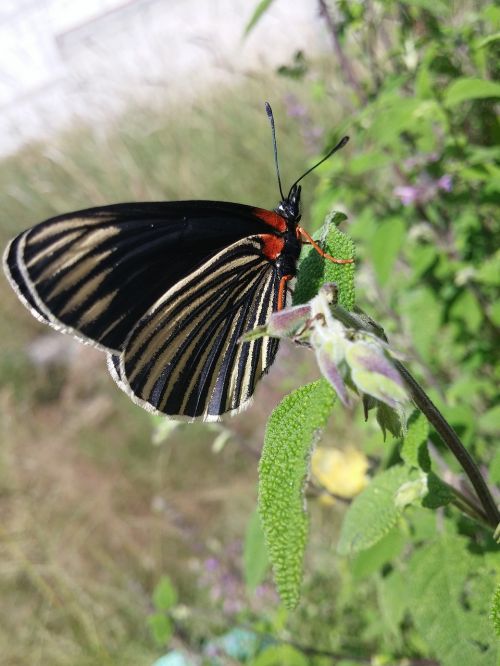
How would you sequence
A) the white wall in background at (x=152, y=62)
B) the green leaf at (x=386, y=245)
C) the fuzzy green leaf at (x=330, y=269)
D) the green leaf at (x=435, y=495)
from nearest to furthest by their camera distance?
the fuzzy green leaf at (x=330, y=269), the green leaf at (x=435, y=495), the green leaf at (x=386, y=245), the white wall in background at (x=152, y=62)

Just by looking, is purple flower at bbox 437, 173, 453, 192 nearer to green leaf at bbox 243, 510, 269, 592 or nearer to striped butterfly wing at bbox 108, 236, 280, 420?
striped butterfly wing at bbox 108, 236, 280, 420

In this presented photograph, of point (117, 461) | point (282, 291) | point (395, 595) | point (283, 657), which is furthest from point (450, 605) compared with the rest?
point (117, 461)

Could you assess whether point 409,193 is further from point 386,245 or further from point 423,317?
point 423,317

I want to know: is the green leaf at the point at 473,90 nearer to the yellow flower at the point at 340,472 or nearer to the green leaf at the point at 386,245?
the green leaf at the point at 386,245

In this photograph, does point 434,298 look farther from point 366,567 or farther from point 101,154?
point 101,154

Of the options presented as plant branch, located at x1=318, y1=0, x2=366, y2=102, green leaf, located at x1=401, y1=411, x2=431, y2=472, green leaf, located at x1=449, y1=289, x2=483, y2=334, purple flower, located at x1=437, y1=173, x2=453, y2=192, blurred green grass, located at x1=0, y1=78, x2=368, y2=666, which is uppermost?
plant branch, located at x1=318, y1=0, x2=366, y2=102

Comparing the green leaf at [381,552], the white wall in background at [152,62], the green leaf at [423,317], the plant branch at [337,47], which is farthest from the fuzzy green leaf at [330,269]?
the white wall in background at [152,62]

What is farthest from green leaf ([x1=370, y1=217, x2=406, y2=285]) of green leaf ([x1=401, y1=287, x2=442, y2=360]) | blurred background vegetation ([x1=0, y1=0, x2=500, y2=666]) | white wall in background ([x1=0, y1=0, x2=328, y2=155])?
white wall in background ([x1=0, y1=0, x2=328, y2=155])
